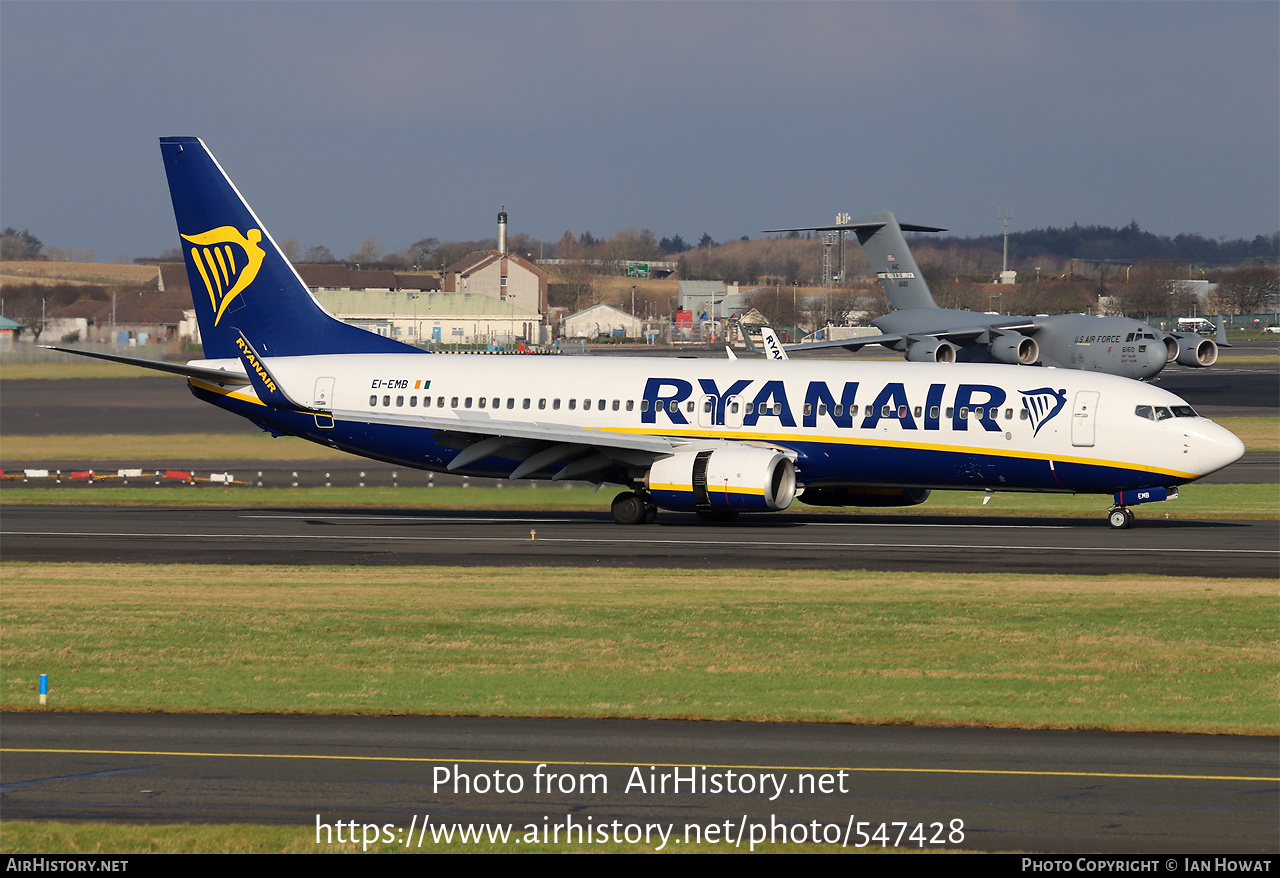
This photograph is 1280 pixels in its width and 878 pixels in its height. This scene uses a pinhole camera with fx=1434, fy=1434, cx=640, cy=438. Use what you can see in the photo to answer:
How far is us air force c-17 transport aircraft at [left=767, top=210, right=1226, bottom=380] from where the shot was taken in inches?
2675

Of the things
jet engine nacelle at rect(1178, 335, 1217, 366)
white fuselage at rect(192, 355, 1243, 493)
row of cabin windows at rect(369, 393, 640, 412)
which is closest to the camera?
white fuselage at rect(192, 355, 1243, 493)

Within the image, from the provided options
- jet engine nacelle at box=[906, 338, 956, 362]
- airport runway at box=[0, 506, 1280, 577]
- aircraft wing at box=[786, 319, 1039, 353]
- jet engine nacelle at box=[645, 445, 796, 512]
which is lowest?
airport runway at box=[0, 506, 1280, 577]

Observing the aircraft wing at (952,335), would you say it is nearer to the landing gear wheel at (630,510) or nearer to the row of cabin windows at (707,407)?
the row of cabin windows at (707,407)

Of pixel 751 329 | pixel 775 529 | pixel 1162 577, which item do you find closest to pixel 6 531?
pixel 775 529

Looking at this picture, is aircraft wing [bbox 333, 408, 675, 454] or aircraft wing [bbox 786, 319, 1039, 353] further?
aircraft wing [bbox 786, 319, 1039, 353]

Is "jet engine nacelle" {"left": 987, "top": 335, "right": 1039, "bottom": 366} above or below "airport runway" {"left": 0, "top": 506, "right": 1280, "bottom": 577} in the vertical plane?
above

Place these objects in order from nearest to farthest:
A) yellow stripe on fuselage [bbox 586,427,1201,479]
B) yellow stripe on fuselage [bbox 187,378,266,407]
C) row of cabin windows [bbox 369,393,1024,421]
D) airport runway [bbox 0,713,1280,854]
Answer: airport runway [bbox 0,713,1280,854]
yellow stripe on fuselage [bbox 586,427,1201,479]
row of cabin windows [bbox 369,393,1024,421]
yellow stripe on fuselage [bbox 187,378,266,407]

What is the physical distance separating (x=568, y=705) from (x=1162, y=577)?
14953mm

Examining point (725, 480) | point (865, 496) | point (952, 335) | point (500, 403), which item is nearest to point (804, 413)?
point (725, 480)

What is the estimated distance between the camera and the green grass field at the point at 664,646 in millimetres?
16938

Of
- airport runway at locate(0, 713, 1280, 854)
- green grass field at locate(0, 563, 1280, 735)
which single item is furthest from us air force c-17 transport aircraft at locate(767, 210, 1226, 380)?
airport runway at locate(0, 713, 1280, 854)

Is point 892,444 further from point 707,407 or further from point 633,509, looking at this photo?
point 633,509

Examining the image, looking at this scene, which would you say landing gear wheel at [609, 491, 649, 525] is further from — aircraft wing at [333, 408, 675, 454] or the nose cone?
the nose cone

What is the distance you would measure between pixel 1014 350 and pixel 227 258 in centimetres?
4033
